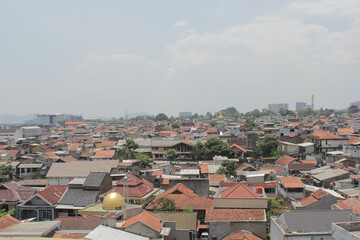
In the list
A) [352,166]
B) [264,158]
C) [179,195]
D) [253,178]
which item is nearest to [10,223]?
[179,195]

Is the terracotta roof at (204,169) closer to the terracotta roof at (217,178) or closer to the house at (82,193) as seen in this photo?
the terracotta roof at (217,178)

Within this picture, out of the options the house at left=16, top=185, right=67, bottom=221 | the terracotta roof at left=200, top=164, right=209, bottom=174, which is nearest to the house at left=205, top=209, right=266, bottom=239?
the house at left=16, top=185, right=67, bottom=221

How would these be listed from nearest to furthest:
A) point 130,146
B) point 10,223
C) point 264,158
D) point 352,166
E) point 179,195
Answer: point 10,223 → point 179,195 → point 352,166 → point 264,158 → point 130,146

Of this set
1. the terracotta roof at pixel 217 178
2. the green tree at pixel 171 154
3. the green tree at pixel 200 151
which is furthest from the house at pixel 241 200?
the green tree at pixel 171 154

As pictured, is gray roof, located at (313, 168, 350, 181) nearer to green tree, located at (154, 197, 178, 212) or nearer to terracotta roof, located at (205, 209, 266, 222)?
terracotta roof, located at (205, 209, 266, 222)

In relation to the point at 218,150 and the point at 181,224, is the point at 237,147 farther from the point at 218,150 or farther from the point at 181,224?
the point at 181,224

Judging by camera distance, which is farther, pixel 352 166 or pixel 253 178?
pixel 352 166

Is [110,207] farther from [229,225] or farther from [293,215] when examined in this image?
[293,215]
